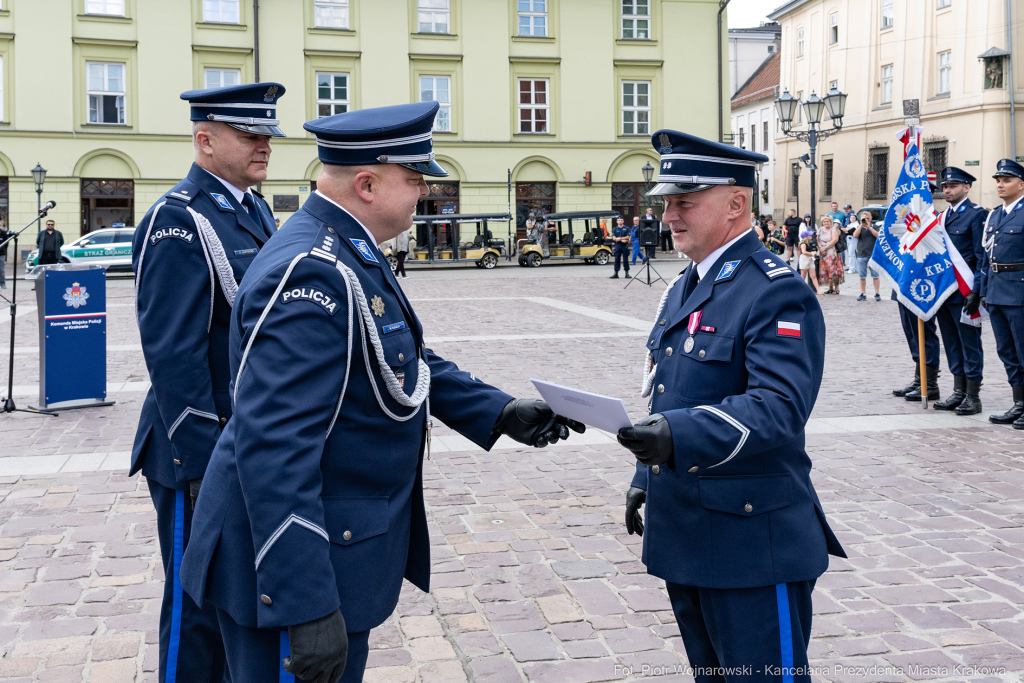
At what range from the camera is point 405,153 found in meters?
2.40

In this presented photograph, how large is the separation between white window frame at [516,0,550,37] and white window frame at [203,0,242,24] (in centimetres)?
1079

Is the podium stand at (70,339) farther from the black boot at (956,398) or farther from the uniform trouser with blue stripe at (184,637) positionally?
the black boot at (956,398)

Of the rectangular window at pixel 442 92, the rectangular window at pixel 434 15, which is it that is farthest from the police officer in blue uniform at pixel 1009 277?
the rectangular window at pixel 434 15

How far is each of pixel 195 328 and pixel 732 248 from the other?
5.58ft

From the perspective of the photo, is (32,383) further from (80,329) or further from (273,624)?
(273,624)

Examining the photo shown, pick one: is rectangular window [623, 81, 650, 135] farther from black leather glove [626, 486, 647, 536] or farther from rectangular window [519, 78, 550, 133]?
black leather glove [626, 486, 647, 536]

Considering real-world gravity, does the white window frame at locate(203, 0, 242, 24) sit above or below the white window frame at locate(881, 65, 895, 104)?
above

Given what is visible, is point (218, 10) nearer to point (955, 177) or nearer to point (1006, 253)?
point (955, 177)

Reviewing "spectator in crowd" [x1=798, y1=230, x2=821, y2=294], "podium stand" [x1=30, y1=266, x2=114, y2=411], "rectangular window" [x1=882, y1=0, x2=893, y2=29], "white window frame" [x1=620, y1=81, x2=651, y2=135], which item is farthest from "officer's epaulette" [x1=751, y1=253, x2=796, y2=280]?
"rectangular window" [x1=882, y1=0, x2=893, y2=29]

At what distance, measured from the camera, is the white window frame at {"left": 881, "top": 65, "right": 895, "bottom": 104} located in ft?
140

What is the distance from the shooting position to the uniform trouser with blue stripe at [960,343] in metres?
8.48

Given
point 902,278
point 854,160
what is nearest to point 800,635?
point 902,278

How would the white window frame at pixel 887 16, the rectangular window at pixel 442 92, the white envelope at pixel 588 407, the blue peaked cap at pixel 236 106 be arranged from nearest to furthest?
the white envelope at pixel 588 407, the blue peaked cap at pixel 236 106, the rectangular window at pixel 442 92, the white window frame at pixel 887 16

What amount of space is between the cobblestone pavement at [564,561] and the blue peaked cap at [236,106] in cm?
207
